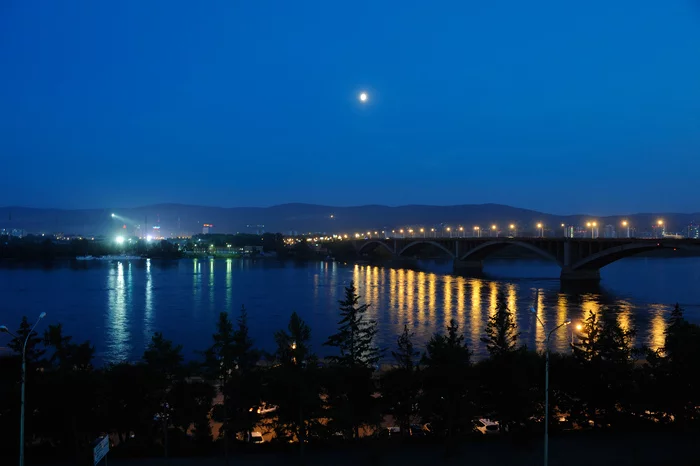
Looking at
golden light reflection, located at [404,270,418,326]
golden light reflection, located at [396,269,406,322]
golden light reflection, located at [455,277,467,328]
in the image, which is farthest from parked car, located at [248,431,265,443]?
golden light reflection, located at [396,269,406,322]

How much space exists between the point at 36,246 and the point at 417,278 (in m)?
43.1

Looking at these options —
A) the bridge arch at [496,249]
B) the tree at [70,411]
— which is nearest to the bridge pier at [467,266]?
the bridge arch at [496,249]

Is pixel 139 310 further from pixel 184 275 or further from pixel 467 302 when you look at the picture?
pixel 184 275

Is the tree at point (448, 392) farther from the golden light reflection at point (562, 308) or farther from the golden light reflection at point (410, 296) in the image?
the golden light reflection at point (410, 296)

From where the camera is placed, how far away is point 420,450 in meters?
7.54

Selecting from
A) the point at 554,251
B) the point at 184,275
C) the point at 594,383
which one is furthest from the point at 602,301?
the point at 184,275

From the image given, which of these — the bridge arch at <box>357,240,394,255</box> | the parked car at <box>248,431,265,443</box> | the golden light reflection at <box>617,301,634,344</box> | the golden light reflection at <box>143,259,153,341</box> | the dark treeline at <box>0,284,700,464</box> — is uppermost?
the bridge arch at <box>357,240,394,255</box>

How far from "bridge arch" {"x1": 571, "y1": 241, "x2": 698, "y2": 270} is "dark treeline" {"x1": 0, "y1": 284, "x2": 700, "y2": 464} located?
1964cm

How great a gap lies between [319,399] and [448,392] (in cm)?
186

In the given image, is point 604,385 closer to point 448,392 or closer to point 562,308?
point 448,392

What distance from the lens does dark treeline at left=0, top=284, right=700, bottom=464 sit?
25.0 ft

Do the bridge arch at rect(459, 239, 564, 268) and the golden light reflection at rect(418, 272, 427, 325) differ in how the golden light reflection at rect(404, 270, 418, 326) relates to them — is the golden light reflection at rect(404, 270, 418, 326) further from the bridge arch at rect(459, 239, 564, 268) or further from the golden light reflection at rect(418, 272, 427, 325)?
the bridge arch at rect(459, 239, 564, 268)

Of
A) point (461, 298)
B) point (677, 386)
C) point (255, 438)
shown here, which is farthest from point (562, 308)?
point (255, 438)

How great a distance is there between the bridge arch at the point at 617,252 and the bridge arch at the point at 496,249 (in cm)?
176
